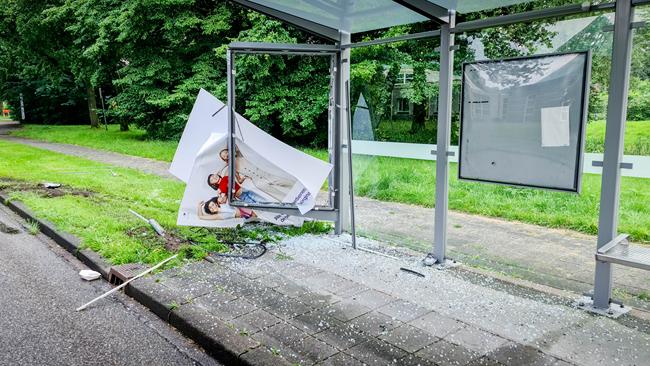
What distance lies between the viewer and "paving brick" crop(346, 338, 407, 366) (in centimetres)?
309

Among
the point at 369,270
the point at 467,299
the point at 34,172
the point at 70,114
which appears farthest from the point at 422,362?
the point at 70,114

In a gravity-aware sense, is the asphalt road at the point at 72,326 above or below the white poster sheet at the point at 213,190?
below

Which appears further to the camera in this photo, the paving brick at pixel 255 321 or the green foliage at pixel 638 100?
the green foliage at pixel 638 100

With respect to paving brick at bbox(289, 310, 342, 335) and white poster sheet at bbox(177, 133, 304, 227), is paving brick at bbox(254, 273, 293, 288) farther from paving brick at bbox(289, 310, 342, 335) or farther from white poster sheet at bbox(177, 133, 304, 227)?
white poster sheet at bbox(177, 133, 304, 227)

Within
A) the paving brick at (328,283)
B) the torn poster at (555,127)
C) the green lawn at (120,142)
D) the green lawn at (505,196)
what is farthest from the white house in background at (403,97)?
the green lawn at (120,142)

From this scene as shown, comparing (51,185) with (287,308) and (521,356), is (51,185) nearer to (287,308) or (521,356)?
(287,308)

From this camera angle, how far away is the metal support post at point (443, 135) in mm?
4705

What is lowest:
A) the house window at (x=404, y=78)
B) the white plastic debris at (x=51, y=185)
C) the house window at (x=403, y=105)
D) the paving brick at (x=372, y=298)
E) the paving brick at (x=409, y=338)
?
the paving brick at (x=409, y=338)

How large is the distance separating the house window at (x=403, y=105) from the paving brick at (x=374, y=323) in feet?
7.98

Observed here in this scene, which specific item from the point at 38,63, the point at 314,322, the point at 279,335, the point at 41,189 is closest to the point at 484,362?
the point at 314,322

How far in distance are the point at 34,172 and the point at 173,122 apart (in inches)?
267

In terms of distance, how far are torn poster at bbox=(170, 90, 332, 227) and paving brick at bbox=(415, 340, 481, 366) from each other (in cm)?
256

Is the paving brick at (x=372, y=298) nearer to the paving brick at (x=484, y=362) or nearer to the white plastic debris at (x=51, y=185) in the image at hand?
the paving brick at (x=484, y=362)

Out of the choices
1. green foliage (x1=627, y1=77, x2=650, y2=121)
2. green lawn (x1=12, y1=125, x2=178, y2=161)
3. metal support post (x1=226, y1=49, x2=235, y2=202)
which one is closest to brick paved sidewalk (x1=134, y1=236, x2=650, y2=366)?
metal support post (x1=226, y1=49, x2=235, y2=202)
